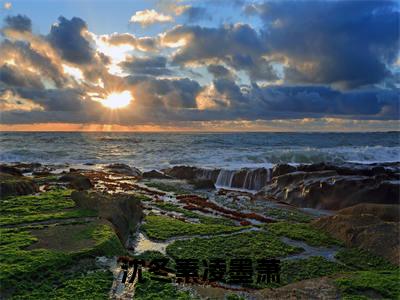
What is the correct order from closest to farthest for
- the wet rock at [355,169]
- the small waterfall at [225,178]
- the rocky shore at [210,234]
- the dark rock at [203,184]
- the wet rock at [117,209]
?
the rocky shore at [210,234]
the wet rock at [117,209]
the wet rock at [355,169]
the dark rock at [203,184]
the small waterfall at [225,178]

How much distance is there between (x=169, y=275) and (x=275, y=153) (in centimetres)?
5852

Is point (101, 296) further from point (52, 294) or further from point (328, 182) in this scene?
point (328, 182)

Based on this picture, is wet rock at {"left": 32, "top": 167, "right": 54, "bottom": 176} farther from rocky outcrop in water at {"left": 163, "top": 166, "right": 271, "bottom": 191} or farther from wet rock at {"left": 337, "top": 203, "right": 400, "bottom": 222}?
wet rock at {"left": 337, "top": 203, "right": 400, "bottom": 222}

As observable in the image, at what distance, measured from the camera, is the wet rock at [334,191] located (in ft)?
95.4

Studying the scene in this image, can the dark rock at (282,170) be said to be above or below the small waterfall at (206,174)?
above

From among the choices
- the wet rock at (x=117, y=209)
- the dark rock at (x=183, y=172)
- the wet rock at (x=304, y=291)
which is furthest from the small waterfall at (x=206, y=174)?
the wet rock at (x=304, y=291)

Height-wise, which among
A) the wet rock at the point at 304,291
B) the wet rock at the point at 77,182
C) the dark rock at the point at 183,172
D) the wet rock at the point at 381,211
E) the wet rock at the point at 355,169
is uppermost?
the wet rock at the point at 355,169

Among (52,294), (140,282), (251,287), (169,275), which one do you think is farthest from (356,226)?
(52,294)

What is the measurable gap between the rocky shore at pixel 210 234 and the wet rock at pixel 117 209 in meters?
0.07

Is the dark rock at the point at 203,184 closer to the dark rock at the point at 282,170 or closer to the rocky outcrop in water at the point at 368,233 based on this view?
the dark rock at the point at 282,170

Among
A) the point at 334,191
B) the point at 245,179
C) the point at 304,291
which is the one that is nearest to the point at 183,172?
the point at 245,179

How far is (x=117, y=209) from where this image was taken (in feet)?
64.8

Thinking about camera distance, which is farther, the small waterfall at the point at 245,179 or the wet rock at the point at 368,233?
the small waterfall at the point at 245,179

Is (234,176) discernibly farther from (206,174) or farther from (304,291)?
(304,291)
